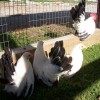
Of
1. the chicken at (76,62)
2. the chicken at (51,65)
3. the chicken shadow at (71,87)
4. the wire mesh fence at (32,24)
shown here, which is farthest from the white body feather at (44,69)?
the wire mesh fence at (32,24)

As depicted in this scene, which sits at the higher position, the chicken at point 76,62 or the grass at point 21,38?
the grass at point 21,38

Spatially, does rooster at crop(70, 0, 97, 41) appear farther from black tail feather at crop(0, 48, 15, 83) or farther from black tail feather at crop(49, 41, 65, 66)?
black tail feather at crop(0, 48, 15, 83)

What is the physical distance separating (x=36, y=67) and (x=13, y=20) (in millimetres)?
2173

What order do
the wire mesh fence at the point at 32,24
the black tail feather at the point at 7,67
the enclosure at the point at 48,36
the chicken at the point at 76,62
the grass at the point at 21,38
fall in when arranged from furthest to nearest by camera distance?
the wire mesh fence at the point at 32,24 → the grass at the point at 21,38 → the chicken at the point at 76,62 → the enclosure at the point at 48,36 → the black tail feather at the point at 7,67

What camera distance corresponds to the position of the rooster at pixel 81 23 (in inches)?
253

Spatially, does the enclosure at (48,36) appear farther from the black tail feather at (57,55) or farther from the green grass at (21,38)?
the black tail feather at (57,55)

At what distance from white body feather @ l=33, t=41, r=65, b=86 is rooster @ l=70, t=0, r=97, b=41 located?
2.03 metres

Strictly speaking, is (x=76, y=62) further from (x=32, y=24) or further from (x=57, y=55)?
(x=32, y=24)

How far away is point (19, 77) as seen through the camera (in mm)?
4223

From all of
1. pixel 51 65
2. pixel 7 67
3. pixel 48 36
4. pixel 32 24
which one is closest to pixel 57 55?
pixel 51 65

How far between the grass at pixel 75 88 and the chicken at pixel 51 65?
160mm

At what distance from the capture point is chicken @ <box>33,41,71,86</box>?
4.39 meters

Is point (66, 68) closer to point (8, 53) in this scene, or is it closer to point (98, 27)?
point (8, 53)

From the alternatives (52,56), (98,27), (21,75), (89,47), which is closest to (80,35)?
(89,47)
